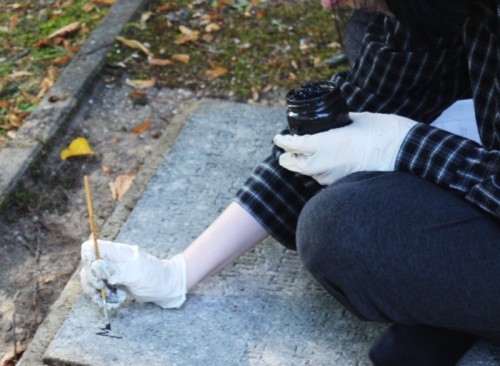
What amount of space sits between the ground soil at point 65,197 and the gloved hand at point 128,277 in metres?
0.32

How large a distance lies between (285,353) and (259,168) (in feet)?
1.53

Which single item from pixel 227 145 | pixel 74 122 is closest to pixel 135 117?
pixel 74 122

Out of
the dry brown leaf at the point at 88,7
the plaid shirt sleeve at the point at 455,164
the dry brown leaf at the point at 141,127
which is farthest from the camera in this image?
the dry brown leaf at the point at 88,7

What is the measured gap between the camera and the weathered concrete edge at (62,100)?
9.55ft

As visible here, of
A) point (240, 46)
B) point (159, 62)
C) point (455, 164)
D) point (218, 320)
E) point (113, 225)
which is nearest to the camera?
point (455, 164)

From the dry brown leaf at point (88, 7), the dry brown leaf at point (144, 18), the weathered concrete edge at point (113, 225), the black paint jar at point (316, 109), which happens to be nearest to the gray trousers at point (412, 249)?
the black paint jar at point (316, 109)

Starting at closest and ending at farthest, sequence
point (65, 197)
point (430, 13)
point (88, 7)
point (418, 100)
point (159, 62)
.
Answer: point (430, 13) → point (418, 100) → point (65, 197) → point (159, 62) → point (88, 7)

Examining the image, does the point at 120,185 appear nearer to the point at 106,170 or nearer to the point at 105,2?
the point at 106,170

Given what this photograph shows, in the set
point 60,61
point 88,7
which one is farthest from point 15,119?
→ point 88,7

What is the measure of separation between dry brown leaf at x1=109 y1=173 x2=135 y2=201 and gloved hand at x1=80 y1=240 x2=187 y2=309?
0.71 m

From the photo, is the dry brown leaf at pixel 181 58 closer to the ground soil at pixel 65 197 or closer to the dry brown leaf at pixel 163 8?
the ground soil at pixel 65 197

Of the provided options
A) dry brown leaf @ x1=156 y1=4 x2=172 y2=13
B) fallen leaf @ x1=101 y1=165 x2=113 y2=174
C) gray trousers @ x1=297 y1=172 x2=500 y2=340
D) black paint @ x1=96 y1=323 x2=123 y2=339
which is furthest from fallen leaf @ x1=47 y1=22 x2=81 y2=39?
gray trousers @ x1=297 y1=172 x2=500 y2=340

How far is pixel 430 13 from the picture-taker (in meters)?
1.80

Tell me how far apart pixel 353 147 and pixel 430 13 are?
37 cm
